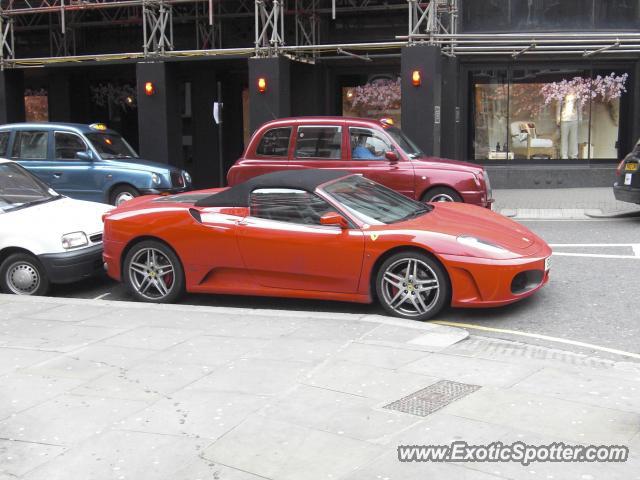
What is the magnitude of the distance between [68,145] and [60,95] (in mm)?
8101

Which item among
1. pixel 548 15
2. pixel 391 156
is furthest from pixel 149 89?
pixel 548 15

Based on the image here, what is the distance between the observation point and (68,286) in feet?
32.3

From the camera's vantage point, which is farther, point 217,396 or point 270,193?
point 270,193

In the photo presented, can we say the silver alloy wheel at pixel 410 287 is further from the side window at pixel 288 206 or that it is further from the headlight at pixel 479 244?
the side window at pixel 288 206

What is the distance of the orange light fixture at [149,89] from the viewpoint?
1916cm

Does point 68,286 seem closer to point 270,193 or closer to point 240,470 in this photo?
point 270,193

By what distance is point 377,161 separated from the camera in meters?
12.8

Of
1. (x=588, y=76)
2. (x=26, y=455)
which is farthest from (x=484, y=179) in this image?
(x=26, y=455)

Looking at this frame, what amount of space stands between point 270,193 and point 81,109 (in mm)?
16127

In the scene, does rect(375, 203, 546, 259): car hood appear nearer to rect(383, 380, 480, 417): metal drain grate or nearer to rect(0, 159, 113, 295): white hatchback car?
rect(383, 380, 480, 417): metal drain grate

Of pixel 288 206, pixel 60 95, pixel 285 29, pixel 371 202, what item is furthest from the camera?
pixel 60 95

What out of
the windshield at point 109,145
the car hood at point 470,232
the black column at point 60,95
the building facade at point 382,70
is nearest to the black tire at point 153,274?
the car hood at point 470,232

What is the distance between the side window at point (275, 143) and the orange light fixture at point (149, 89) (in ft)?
22.9

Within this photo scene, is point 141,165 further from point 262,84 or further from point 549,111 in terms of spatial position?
point 549,111
